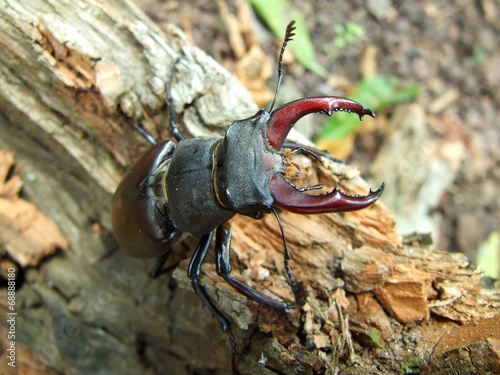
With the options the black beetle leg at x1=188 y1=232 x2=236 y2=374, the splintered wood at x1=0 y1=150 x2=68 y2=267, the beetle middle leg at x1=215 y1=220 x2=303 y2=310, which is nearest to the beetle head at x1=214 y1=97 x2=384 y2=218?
the beetle middle leg at x1=215 y1=220 x2=303 y2=310

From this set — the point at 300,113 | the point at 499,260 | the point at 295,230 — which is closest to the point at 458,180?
the point at 499,260

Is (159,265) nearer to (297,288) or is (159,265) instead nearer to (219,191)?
(219,191)

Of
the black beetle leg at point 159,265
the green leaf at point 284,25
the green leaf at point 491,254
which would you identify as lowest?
the black beetle leg at point 159,265

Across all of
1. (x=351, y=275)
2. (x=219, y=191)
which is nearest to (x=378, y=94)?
(x=351, y=275)

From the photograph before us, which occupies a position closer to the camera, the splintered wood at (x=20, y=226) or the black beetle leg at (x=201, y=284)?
the black beetle leg at (x=201, y=284)

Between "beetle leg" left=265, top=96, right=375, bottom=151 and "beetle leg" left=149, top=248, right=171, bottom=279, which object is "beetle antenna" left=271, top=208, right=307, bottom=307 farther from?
"beetle leg" left=149, top=248, right=171, bottom=279

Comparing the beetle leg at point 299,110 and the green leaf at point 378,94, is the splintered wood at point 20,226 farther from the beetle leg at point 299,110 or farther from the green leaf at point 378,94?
the green leaf at point 378,94

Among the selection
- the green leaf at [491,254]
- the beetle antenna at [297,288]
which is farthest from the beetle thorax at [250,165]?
the green leaf at [491,254]
